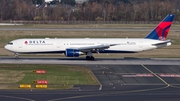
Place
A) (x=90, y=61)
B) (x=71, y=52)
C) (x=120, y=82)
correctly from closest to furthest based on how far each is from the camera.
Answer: (x=120, y=82)
(x=71, y=52)
(x=90, y=61)

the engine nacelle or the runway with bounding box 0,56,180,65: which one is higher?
the engine nacelle

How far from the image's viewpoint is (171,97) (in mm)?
41125

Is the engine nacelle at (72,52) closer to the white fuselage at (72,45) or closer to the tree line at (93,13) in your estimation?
the white fuselage at (72,45)

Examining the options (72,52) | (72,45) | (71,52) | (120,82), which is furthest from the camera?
(72,45)

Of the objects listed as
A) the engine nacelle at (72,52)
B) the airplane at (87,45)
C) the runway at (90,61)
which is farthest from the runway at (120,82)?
the airplane at (87,45)

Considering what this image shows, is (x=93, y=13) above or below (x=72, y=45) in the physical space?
above

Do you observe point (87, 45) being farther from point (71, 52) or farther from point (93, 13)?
point (93, 13)

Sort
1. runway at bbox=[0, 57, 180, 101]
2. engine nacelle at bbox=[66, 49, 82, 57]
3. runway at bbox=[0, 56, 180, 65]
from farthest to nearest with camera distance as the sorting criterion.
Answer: runway at bbox=[0, 56, 180, 65]
engine nacelle at bbox=[66, 49, 82, 57]
runway at bbox=[0, 57, 180, 101]

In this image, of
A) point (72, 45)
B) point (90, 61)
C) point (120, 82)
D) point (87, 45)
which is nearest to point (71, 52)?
point (72, 45)

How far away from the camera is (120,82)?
49438mm

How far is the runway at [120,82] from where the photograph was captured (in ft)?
135

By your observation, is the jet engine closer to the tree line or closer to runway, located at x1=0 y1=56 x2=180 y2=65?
runway, located at x1=0 y1=56 x2=180 y2=65

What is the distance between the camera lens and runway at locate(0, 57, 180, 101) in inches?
1618

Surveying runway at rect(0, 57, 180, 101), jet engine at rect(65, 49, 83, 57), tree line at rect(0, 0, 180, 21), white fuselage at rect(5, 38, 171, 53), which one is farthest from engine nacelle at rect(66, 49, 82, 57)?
tree line at rect(0, 0, 180, 21)
